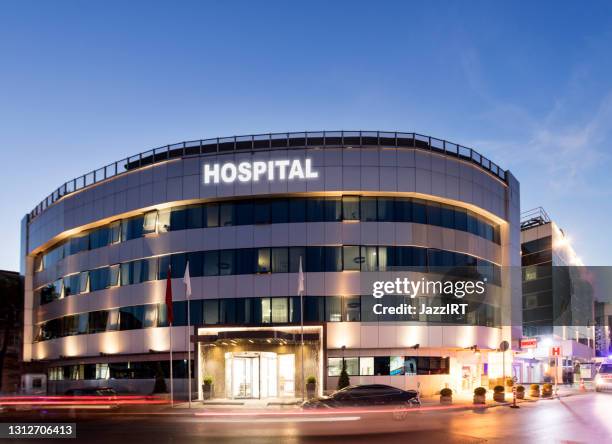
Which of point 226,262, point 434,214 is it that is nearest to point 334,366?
point 226,262

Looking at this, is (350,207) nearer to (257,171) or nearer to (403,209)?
(403,209)

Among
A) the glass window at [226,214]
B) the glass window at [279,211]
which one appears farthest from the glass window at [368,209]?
the glass window at [226,214]

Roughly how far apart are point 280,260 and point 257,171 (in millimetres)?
6692

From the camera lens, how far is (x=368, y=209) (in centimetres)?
5369

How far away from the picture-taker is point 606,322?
141 meters

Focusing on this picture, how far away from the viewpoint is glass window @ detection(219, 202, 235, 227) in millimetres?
54688

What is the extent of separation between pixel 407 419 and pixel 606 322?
4716 inches

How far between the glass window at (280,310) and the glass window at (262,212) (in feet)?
19.2

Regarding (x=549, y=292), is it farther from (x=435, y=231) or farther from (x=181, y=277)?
(x=181, y=277)

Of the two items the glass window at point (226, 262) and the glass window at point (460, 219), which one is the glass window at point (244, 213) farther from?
the glass window at point (460, 219)

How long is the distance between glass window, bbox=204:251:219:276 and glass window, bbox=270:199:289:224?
16.7ft

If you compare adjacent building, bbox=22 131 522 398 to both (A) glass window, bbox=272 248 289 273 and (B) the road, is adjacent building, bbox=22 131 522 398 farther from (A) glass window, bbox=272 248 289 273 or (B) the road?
(B) the road

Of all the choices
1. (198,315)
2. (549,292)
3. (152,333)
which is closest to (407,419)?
(198,315)

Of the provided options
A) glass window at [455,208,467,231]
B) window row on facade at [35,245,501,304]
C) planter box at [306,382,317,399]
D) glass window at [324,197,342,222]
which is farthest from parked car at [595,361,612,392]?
glass window at [324,197,342,222]
